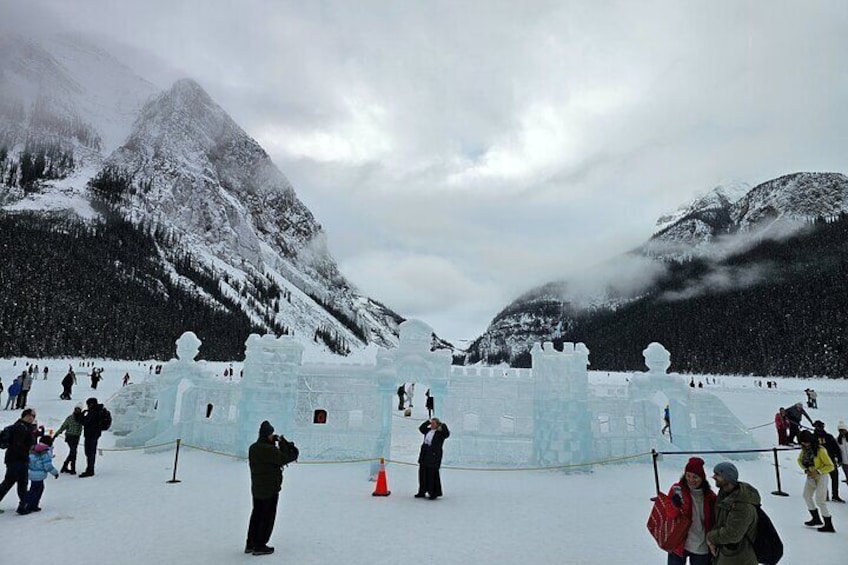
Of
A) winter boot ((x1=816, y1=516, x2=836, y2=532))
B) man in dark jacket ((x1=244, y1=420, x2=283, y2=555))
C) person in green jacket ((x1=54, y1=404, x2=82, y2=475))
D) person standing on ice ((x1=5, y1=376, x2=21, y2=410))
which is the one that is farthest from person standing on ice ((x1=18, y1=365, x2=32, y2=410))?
winter boot ((x1=816, y1=516, x2=836, y2=532))

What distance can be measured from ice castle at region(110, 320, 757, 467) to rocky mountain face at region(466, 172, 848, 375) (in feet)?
222

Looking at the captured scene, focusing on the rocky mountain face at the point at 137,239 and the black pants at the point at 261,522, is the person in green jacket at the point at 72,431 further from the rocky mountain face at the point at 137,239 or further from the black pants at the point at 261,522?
the rocky mountain face at the point at 137,239

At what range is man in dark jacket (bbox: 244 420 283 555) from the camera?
23.6 feet

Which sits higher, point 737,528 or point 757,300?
point 757,300

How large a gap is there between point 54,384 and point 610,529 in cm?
3385

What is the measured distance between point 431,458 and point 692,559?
6.76m

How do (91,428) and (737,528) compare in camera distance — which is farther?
(91,428)

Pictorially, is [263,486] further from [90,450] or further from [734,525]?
[90,450]

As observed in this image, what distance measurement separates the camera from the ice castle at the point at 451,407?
641 inches

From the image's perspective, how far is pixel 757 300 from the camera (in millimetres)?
93562

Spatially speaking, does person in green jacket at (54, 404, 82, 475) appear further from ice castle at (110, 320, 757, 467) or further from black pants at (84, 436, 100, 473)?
ice castle at (110, 320, 757, 467)

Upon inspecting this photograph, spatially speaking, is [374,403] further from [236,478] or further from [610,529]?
[610,529]

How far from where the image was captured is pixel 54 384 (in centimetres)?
3130

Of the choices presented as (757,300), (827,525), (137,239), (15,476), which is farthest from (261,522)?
(137,239)
